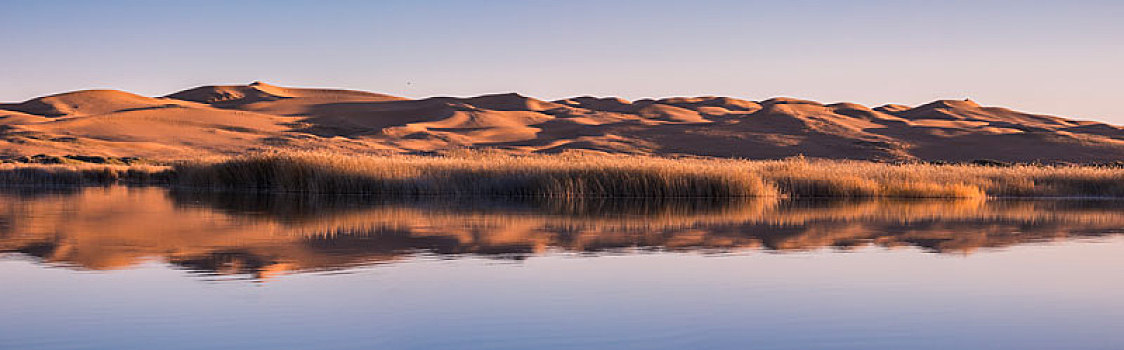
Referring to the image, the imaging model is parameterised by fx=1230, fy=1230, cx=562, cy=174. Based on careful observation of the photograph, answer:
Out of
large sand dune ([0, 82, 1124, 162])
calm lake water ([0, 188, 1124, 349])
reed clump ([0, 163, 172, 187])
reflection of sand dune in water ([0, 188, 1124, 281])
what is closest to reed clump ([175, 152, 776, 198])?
reflection of sand dune in water ([0, 188, 1124, 281])

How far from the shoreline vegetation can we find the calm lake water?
719cm

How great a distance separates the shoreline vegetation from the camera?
23.0m

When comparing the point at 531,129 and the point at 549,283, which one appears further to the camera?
the point at 531,129

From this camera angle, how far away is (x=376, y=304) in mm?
7285

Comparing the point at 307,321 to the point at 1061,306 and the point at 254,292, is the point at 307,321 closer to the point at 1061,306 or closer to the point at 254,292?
the point at 254,292

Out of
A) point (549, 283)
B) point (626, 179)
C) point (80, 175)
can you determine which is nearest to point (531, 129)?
point (80, 175)

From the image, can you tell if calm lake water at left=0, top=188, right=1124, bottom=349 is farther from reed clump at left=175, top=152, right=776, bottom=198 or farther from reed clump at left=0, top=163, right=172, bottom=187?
reed clump at left=0, top=163, right=172, bottom=187

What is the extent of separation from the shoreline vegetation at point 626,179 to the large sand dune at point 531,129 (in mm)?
31869

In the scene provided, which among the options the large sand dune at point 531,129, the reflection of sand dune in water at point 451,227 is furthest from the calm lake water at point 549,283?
the large sand dune at point 531,129

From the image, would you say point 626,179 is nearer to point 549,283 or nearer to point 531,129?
point 549,283

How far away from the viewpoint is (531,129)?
85.1 meters

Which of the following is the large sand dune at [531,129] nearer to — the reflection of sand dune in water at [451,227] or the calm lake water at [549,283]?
the reflection of sand dune in water at [451,227]

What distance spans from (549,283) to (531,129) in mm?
76766

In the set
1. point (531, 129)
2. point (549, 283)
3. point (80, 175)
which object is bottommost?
point (549, 283)
